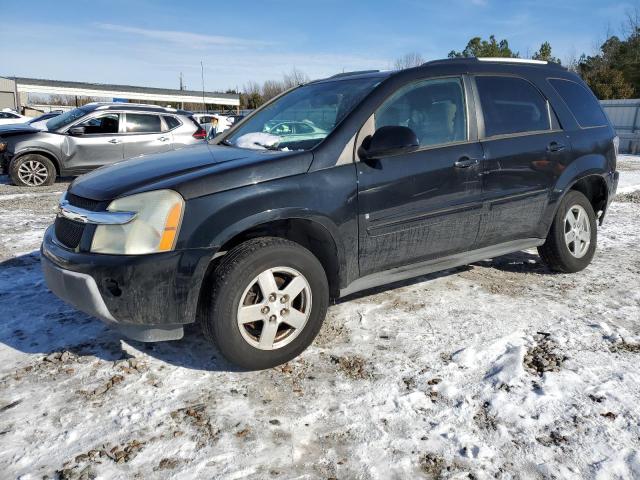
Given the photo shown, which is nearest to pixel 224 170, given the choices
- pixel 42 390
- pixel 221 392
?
pixel 221 392

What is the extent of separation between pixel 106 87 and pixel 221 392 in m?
58.2

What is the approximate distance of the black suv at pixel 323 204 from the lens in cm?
277

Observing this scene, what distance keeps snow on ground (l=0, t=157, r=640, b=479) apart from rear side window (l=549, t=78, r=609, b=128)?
1577 mm

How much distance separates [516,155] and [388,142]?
135 centimetres

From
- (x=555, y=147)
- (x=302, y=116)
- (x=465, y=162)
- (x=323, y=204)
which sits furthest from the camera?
(x=555, y=147)

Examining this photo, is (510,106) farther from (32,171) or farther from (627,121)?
(627,121)

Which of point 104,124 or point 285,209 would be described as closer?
point 285,209

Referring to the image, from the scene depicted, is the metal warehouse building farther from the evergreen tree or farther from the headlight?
the headlight

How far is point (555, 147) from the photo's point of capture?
4.25 metres

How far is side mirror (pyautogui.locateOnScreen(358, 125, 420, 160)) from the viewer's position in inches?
126

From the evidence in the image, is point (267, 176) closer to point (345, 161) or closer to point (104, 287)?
point (345, 161)

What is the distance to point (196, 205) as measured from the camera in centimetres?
277

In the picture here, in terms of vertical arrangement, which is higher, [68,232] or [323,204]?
[323,204]

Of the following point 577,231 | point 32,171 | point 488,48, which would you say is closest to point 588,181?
point 577,231
